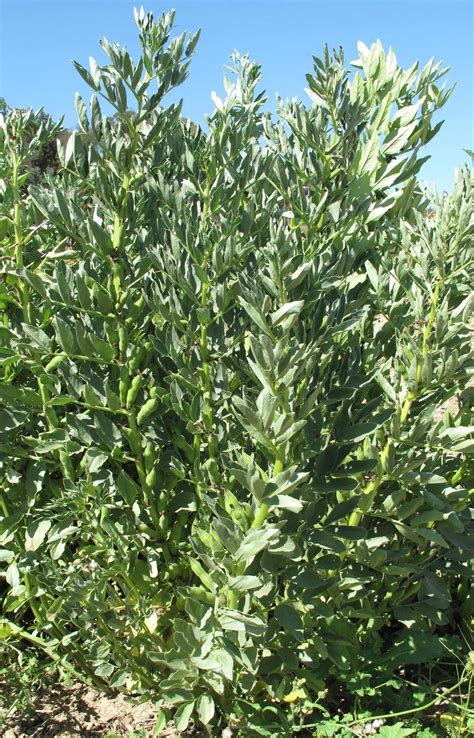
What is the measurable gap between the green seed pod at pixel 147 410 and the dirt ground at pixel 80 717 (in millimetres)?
921

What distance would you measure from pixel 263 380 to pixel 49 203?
0.80 metres

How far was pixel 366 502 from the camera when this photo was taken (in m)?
1.93

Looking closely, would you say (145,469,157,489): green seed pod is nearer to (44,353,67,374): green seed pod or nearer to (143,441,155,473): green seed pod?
(143,441,155,473): green seed pod

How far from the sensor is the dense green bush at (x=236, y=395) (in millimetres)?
1761

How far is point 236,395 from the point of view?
6.66ft

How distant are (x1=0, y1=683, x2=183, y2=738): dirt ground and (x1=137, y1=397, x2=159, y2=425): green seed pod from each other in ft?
3.02

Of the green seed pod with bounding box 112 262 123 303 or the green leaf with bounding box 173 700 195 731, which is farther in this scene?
the green seed pod with bounding box 112 262 123 303

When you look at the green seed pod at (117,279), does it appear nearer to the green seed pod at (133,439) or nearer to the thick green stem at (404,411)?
the green seed pod at (133,439)

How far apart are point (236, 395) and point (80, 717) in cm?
115

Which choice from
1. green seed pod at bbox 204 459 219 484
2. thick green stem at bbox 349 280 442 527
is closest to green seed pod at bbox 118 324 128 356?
green seed pod at bbox 204 459 219 484

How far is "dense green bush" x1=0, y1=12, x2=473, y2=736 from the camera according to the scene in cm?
176

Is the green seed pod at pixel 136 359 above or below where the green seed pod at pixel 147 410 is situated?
above

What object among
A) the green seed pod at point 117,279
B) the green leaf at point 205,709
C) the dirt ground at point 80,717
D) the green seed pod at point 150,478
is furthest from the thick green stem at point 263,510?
the dirt ground at point 80,717

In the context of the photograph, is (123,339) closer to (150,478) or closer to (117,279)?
(117,279)
